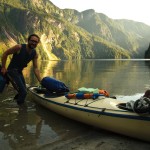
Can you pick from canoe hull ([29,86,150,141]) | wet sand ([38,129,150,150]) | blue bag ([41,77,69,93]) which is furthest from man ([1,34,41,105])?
wet sand ([38,129,150,150])

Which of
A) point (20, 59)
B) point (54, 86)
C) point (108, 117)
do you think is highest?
point (20, 59)

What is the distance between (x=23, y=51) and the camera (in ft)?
36.0

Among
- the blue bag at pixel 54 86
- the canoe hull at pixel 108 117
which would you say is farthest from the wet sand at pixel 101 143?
the blue bag at pixel 54 86

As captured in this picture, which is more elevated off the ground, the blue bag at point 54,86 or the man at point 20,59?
the man at point 20,59

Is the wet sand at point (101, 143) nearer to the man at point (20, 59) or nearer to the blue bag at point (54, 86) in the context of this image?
the blue bag at point (54, 86)

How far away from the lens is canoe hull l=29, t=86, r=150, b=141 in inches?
293

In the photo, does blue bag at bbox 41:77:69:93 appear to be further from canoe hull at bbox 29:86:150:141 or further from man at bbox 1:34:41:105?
man at bbox 1:34:41:105

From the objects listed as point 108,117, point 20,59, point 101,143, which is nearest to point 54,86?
point 20,59

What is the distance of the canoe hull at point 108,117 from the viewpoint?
7434 millimetres

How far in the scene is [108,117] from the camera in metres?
8.23

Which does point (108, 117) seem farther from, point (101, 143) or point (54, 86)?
point (54, 86)

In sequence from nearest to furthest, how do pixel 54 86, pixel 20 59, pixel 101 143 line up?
pixel 101 143
pixel 20 59
pixel 54 86

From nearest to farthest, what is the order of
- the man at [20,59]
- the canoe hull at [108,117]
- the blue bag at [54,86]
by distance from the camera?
1. the canoe hull at [108,117]
2. the man at [20,59]
3. the blue bag at [54,86]

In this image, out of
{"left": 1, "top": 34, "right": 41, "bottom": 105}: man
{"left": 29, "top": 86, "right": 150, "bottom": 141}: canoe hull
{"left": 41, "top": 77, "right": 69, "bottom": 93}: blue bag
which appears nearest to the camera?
{"left": 29, "top": 86, "right": 150, "bottom": 141}: canoe hull
